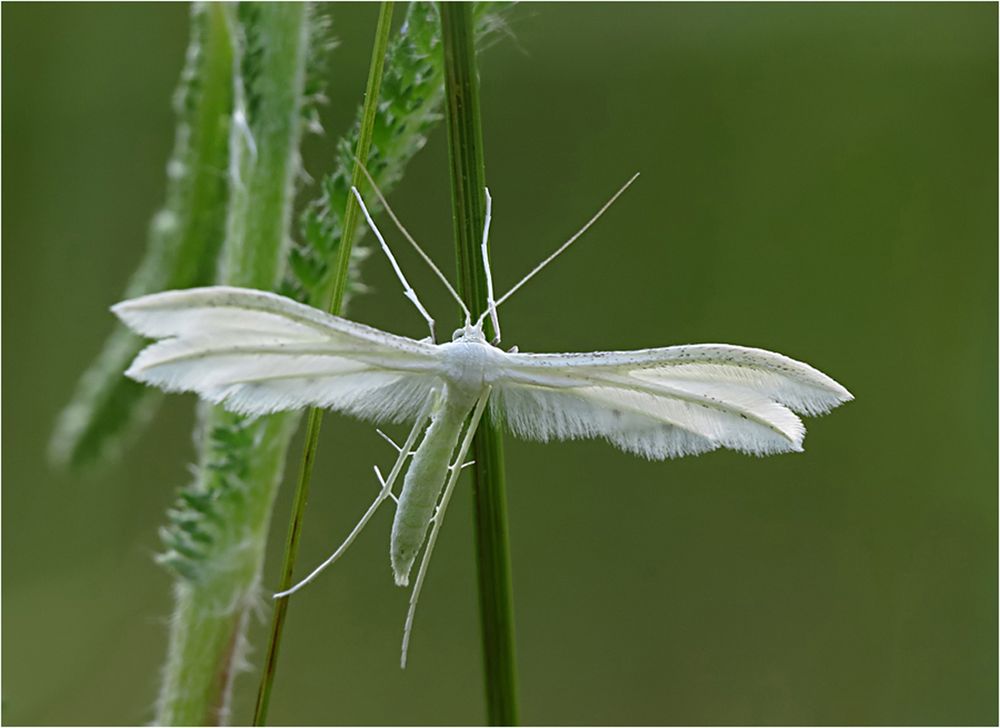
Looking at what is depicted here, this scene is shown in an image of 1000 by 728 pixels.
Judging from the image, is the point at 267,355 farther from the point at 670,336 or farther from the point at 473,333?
the point at 670,336

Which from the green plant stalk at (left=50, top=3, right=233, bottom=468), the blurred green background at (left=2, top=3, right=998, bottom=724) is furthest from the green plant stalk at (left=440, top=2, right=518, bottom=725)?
the blurred green background at (left=2, top=3, right=998, bottom=724)

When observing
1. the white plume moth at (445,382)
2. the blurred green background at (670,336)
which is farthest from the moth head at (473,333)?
the blurred green background at (670,336)

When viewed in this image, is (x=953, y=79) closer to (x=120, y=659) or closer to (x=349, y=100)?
(x=349, y=100)

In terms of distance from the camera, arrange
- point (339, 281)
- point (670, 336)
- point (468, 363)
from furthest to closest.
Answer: point (670, 336) < point (468, 363) < point (339, 281)

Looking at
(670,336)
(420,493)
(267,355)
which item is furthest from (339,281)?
(670,336)

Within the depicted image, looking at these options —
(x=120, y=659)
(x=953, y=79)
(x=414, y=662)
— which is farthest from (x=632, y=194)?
(x=120, y=659)

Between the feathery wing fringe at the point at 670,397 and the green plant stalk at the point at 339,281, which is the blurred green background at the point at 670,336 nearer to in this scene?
the feathery wing fringe at the point at 670,397
